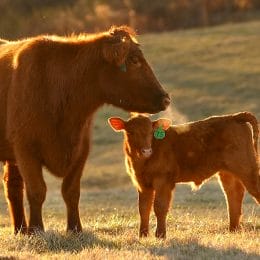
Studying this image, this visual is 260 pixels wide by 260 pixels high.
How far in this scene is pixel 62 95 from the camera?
10.5m

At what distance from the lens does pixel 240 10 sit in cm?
5319

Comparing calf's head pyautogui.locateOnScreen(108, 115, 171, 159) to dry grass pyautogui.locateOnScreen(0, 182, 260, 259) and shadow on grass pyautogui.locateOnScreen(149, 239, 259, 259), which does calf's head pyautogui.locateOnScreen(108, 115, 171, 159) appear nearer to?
dry grass pyautogui.locateOnScreen(0, 182, 260, 259)

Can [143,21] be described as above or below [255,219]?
above

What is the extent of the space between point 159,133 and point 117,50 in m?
1.23

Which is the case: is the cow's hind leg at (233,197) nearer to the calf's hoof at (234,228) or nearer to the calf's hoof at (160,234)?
the calf's hoof at (234,228)

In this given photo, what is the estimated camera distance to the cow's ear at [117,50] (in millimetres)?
10211

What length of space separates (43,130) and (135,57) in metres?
1.33

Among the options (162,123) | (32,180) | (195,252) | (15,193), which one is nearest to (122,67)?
(162,123)

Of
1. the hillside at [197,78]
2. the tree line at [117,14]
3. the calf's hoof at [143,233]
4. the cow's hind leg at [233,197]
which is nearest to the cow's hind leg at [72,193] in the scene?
the calf's hoof at [143,233]

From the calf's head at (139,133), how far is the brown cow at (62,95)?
272mm

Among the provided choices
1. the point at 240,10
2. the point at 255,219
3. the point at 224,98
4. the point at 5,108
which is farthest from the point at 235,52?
the point at 5,108

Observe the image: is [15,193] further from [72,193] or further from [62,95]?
[62,95]

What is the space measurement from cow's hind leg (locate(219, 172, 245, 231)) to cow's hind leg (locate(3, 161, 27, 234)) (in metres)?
2.55

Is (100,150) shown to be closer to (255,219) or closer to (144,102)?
(255,219)
